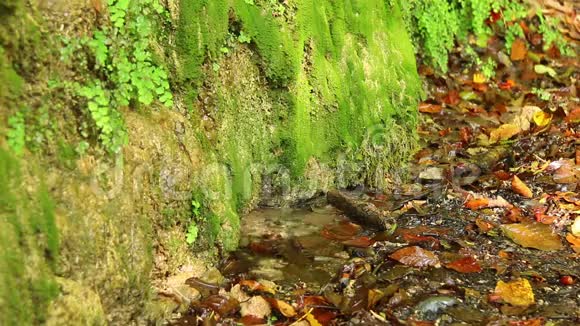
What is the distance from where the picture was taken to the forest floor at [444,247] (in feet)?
12.8

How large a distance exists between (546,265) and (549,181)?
1381 mm

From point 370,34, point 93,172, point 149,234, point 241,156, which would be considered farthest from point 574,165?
point 93,172

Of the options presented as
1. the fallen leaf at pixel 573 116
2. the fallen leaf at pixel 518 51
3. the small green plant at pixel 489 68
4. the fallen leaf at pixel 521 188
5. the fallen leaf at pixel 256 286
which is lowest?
the fallen leaf at pixel 256 286

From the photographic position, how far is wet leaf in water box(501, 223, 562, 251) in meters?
4.64

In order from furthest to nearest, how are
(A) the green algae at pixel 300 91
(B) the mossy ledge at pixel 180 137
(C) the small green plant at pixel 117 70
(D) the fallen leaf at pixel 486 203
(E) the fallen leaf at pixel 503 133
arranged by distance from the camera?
(E) the fallen leaf at pixel 503 133
(D) the fallen leaf at pixel 486 203
(A) the green algae at pixel 300 91
(C) the small green plant at pixel 117 70
(B) the mossy ledge at pixel 180 137

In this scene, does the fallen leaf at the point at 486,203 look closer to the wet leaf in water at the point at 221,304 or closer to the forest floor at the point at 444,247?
the forest floor at the point at 444,247

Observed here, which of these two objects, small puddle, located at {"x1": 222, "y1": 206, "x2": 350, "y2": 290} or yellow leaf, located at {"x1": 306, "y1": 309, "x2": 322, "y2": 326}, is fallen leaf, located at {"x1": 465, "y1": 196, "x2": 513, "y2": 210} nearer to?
small puddle, located at {"x1": 222, "y1": 206, "x2": 350, "y2": 290}

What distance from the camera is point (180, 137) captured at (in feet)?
13.7

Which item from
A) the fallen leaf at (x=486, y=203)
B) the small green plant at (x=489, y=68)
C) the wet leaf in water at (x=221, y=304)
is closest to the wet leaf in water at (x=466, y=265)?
the fallen leaf at (x=486, y=203)

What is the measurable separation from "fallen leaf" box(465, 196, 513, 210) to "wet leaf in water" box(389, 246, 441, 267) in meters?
0.92

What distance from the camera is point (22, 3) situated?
3.02 meters

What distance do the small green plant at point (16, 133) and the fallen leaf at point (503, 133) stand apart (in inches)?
189

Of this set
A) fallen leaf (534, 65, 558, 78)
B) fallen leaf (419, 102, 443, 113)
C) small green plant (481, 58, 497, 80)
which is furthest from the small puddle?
fallen leaf (534, 65, 558, 78)

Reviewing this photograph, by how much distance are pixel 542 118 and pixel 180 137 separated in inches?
167
